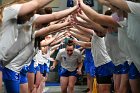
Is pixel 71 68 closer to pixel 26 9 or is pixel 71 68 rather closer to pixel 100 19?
pixel 100 19

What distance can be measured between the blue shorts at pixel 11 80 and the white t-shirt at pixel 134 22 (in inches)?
83.2

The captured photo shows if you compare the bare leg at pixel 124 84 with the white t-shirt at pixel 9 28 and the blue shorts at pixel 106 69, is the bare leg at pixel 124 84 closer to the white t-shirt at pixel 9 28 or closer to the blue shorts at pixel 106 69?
the blue shorts at pixel 106 69

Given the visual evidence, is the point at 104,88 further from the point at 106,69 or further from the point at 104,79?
the point at 106,69

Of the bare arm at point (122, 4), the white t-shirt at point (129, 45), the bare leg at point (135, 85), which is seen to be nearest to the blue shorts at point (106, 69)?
the bare leg at point (135, 85)

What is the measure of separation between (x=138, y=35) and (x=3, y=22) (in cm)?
146

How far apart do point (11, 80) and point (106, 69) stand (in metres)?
1.66

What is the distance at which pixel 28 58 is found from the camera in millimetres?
4707

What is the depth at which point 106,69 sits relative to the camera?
5.43 metres

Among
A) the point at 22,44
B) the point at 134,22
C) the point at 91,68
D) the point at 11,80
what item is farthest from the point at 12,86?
the point at 91,68

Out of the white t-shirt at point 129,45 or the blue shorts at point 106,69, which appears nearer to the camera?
the white t-shirt at point 129,45

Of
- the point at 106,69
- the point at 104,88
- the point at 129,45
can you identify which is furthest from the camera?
the point at 104,88

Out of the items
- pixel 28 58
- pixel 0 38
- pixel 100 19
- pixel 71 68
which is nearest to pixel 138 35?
pixel 100 19

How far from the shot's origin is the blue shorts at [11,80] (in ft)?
15.2

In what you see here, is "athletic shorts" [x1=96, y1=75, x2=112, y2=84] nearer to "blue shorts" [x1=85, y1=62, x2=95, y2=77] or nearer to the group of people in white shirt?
the group of people in white shirt
